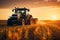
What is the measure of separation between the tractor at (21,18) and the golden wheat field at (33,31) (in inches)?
2.6

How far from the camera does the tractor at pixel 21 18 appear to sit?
2.57m

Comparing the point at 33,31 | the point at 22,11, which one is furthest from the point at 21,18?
the point at 33,31

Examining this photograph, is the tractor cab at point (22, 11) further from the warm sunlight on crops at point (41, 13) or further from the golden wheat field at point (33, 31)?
the golden wheat field at point (33, 31)

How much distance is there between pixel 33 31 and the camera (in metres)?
2.57

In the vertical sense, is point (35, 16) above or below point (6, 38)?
above

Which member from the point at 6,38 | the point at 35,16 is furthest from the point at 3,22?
the point at 35,16

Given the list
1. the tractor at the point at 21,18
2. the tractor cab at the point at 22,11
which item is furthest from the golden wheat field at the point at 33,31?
the tractor cab at the point at 22,11

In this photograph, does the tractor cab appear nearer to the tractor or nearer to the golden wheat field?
the tractor

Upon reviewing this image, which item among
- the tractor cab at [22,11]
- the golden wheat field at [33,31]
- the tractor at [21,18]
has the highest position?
the tractor cab at [22,11]

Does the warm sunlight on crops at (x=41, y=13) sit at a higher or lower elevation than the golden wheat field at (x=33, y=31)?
higher

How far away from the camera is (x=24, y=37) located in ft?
8.35

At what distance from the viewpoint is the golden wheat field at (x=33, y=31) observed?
8.29ft

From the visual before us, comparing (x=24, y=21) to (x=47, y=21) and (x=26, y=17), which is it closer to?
(x=26, y=17)

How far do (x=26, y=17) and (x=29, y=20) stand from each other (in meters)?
0.07
